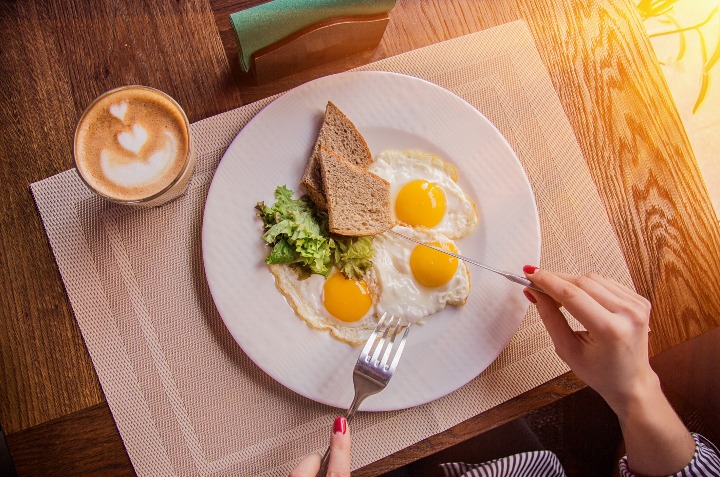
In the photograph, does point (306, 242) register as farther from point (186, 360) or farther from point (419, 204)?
point (186, 360)

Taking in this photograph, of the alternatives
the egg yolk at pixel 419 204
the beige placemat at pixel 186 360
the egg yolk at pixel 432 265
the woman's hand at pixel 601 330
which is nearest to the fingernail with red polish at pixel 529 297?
the woman's hand at pixel 601 330

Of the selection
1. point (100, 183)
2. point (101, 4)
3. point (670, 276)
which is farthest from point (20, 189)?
point (670, 276)

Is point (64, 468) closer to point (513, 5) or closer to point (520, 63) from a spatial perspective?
point (520, 63)

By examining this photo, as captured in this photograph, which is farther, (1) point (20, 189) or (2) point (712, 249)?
(2) point (712, 249)

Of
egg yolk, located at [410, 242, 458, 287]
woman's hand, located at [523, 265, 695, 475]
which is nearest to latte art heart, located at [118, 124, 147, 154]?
egg yolk, located at [410, 242, 458, 287]

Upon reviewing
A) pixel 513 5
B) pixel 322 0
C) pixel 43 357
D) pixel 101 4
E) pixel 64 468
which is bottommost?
pixel 64 468

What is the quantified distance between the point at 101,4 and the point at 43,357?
1.29m

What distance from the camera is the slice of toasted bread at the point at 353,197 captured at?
1879mm

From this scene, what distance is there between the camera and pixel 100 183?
1794 mm

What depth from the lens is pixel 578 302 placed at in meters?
1.69

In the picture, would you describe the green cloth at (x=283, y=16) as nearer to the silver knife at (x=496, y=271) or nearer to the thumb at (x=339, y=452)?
the silver knife at (x=496, y=271)

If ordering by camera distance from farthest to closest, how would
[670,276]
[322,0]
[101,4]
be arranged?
[670,276]
[101,4]
[322,0]

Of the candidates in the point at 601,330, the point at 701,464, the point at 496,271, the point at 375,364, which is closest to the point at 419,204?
the point at 496,271

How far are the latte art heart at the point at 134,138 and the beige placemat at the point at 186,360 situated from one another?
8.2 inches
